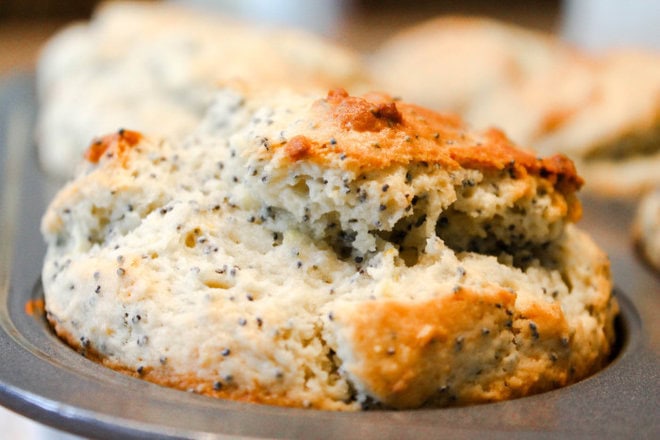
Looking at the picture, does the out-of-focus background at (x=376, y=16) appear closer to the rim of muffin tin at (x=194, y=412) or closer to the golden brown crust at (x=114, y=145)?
the golden brown crust at (x=114, y=145)

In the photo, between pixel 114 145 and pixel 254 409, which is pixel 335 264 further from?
pixel 114 145

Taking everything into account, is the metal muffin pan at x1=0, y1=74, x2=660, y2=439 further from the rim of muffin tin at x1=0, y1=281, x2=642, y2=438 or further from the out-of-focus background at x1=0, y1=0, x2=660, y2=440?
the out-of-focus background at x1=0, y1=0, x2=660, y2=440

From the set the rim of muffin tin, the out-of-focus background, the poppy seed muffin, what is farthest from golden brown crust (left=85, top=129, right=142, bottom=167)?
the out-of-focus background

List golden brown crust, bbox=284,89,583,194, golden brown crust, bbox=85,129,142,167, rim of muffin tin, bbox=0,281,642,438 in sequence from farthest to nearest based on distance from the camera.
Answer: golden brown crust, bbox=85,129,142,167, golden brown crust, bbox=284,89,583,194, rim of muffin tin, bbox=0,281,642,438

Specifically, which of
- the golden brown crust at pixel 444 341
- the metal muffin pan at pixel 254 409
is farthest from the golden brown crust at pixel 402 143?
the metal muffin pan at pixel 254 409

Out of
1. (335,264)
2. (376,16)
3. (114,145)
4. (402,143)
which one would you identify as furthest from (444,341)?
(376,16)
